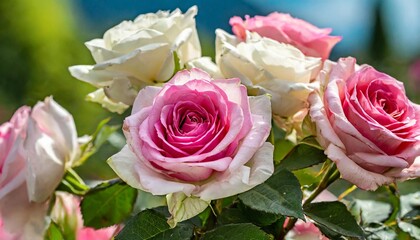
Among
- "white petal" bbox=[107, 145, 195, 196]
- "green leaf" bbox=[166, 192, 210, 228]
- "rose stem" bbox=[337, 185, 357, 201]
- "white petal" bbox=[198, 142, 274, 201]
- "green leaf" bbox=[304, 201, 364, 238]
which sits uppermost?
"white petal" bbox=[107, 145, 195, 196]

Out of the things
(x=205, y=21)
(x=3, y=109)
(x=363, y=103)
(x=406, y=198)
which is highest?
(x=363, y=103)

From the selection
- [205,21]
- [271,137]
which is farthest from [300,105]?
[205,21]

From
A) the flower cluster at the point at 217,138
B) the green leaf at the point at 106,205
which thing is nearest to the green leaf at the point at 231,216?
the flower cluster at the point at 217,138

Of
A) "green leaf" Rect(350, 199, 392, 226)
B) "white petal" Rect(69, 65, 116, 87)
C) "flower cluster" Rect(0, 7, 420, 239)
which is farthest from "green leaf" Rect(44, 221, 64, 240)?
"green leaf" Rect(350, 199, 392, 226)

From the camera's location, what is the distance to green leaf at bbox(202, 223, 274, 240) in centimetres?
37

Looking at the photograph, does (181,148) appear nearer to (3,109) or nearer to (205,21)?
(3,109)

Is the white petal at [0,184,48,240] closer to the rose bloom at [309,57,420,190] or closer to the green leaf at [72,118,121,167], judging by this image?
the green leaf at [72,118,121,167]

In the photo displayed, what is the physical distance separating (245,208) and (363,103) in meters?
0.09

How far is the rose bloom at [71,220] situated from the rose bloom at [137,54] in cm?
9

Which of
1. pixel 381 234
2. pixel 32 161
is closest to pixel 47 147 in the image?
pixel 32 161

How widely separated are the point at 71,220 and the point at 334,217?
8.3 inches

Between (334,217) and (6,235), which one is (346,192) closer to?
(334,217)

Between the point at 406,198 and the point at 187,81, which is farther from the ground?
the point at 187,81

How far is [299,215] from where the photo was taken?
377 mm
